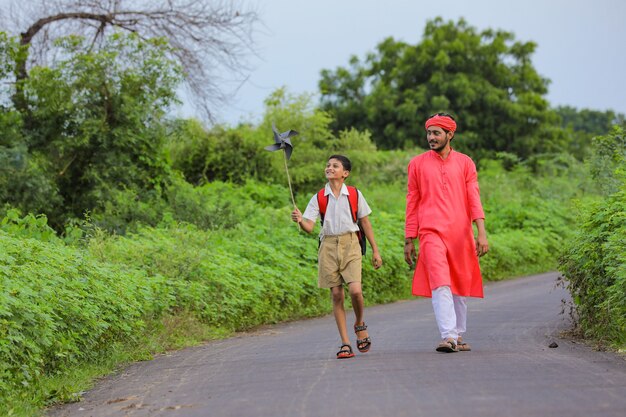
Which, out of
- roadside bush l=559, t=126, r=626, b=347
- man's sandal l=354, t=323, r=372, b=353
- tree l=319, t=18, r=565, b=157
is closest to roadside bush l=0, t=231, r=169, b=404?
man's sandal l=354, t=323, r=372, b=353

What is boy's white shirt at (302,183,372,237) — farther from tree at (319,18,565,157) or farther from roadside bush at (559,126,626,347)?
tree at (319,18,565,157)

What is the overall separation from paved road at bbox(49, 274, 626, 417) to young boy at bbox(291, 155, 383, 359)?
46cm

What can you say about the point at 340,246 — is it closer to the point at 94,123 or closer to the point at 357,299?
the point at 357,299

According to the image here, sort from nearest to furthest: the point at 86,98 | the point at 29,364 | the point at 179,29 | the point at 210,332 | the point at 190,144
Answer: the point at 29,364, the point at 210,332, the point at 86,98, the point at 179,29, the point at 190,144

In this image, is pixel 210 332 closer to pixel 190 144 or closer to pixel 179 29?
pixel 179 29

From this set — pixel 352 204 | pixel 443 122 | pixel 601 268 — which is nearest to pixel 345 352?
pixel 352 204

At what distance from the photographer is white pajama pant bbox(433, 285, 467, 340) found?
9.59 m

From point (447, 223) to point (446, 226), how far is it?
33 mm

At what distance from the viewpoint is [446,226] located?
9945 mm

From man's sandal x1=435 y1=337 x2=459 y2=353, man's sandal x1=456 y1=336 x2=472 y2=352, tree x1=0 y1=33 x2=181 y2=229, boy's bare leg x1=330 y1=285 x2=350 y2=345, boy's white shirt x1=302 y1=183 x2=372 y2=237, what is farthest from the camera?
tree x1=0 y1=33 x2=181 y2=229

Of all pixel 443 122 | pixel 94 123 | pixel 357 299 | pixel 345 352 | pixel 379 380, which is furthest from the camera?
pixel 94 123

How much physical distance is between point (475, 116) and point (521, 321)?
35980 mm

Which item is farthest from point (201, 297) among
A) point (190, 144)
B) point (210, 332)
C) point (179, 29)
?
point (190, 144)

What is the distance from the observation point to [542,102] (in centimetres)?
4991
